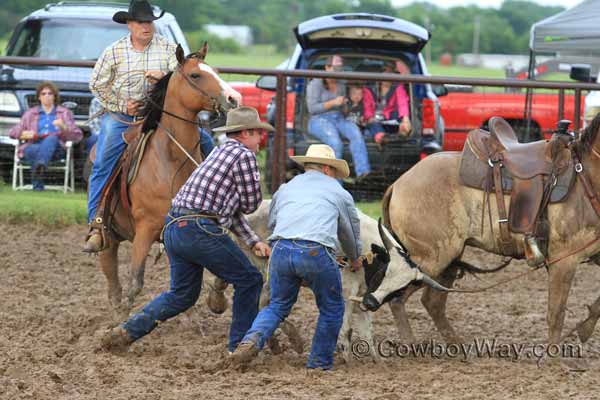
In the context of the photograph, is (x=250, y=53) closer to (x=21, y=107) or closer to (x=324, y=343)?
(x=21, y=107)

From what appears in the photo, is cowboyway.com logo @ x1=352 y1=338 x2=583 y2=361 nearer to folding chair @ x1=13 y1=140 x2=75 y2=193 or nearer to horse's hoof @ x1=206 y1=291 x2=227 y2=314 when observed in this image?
horse's hoof @ x1=206 y1=291 x2=227 y2=314

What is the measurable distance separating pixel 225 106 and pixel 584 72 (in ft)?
→ 28.0

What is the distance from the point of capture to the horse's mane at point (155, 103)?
8.02 m

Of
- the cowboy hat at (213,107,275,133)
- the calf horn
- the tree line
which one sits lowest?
the calf horn

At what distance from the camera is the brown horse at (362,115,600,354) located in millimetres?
7340

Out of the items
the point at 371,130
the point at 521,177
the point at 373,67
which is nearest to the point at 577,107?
the point at 371,130

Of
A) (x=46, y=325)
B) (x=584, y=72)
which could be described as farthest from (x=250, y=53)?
(x=46, y=325)

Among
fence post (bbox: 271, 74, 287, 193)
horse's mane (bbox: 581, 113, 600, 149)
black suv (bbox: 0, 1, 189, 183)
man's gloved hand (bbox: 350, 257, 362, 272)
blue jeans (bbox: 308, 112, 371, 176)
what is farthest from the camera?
black suv (bbox: 0, 1, 189, 183)

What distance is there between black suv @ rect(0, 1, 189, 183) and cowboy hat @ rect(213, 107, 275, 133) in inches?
225

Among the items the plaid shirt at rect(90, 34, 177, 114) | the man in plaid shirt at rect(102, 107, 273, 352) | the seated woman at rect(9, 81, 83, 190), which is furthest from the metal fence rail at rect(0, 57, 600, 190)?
the man in plaid shirt at rect(102, 107, 273, 352)

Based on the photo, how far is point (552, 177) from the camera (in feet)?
24.3

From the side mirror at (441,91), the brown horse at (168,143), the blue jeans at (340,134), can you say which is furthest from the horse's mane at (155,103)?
the side mirror at (441,91)

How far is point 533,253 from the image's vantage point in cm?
738

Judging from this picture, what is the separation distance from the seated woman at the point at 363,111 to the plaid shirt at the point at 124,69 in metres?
3.98
